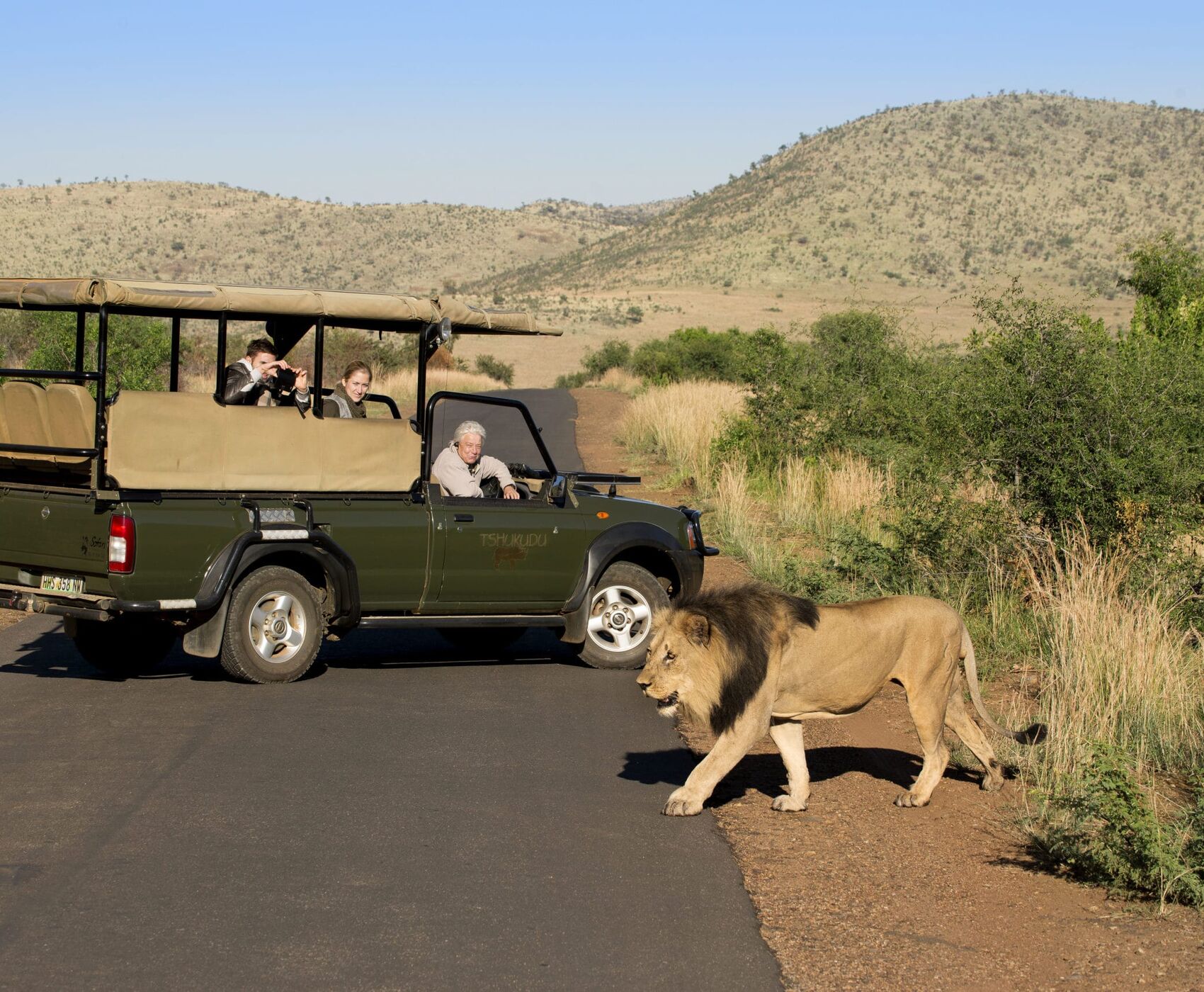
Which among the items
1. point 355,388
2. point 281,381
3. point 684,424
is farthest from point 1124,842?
point 684,424

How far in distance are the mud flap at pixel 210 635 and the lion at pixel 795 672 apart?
360cm

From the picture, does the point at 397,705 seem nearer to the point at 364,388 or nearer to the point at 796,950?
the point at 364,388

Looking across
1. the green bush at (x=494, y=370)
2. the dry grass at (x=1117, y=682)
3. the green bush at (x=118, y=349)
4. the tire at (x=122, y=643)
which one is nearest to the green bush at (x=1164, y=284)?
the dry grass at (x=1117, y=682)

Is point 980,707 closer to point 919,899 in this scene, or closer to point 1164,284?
point 919,899

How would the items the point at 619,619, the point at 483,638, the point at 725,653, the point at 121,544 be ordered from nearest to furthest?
the point at 725,653, the point at 121,544, the point at 619,619, the point at 483,638

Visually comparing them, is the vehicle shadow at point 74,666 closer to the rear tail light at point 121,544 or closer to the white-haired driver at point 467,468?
the rear tail light at point 121,544

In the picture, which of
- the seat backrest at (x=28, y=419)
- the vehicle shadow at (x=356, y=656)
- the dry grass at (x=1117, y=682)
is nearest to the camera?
→ the dry grass at (x=1117, y=682)

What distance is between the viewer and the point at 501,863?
5984 millimetres

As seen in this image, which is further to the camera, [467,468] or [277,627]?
[467,468]

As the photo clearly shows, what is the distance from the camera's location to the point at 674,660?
653 cm

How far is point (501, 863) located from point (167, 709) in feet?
11.9

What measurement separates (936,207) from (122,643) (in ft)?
334

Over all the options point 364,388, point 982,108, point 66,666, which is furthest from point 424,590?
point 982,108

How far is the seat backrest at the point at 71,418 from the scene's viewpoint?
957 centimetres
